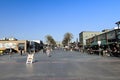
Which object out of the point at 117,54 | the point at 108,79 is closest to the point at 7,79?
the point at 108,79

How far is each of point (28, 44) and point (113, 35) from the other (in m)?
77.7

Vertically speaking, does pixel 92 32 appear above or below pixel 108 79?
above

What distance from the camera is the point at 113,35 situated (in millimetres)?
67938

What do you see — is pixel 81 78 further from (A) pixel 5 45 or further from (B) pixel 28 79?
(A) pixel 5 45

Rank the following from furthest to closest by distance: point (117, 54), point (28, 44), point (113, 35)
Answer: point (28, 44)
point (113, 35)
point (117, 54)

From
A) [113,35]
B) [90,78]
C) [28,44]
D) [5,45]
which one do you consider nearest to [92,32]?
[28,44]

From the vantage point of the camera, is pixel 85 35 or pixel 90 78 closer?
pixel 90 78

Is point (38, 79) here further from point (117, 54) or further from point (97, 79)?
point (117, 54)

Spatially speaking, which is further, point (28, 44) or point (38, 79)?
point (28, 44)

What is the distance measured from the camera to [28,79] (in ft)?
54.7

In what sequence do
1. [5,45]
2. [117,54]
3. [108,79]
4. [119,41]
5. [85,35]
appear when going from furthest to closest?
[85,35]
[5,45]
[119,41]
[117,54]
[108,79]

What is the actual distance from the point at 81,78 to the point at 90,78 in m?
0.52

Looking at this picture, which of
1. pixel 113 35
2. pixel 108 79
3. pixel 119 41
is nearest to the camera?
pixel 108 79

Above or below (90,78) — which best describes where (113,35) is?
above
